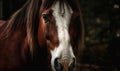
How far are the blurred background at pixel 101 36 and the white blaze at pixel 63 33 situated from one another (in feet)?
19.1

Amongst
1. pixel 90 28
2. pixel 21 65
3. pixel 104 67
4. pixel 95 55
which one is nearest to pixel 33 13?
pixel 21 65

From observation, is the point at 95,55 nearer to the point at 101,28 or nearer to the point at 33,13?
the point at 101,28

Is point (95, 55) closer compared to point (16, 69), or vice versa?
point (16, 69)

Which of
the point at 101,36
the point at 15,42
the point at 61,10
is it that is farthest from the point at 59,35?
the point at 101,36

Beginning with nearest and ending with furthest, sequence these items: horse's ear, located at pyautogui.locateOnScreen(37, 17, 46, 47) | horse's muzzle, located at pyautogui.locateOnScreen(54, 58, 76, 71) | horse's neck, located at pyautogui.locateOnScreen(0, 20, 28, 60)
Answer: horse's muzzle, located at pyautogui.locateOnScreen(54, 58, 76, 71), horse's ear, located at pyautogui.locateOnScreen(37, 17, 46, 47), horse's neck, located at pyautogui.locateOnScreen(0, 20, 28, 60)

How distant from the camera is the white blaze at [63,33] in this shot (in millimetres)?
4848

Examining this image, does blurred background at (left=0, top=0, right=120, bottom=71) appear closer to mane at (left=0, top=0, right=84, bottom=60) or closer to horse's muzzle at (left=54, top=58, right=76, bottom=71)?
mane at (left=0, top=0, right=84, bottom=60)

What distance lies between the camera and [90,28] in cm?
1497

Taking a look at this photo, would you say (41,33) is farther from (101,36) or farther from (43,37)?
(101,36)

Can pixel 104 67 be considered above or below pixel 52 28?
below

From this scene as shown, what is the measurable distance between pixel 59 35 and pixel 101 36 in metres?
8.73

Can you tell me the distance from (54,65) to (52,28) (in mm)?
438

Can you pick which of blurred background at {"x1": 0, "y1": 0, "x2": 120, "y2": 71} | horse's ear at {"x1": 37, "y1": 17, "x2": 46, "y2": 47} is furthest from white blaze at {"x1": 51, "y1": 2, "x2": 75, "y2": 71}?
blurred background at {"x1": 0, "y1": 0, "x2": 120, "y2": 71}

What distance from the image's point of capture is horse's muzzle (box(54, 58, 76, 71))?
481 centimetres
